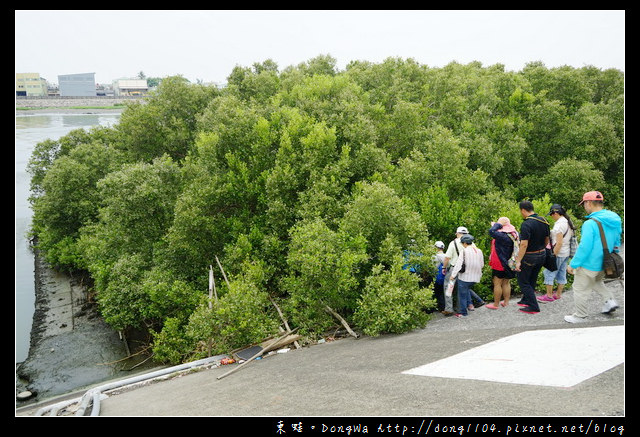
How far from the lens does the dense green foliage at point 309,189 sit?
11375 mm

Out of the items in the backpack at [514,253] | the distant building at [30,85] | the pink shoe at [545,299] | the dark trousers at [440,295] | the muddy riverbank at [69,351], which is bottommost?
the muddy riverbank at [69,351]

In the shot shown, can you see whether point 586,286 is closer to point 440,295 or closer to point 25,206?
point 440,295

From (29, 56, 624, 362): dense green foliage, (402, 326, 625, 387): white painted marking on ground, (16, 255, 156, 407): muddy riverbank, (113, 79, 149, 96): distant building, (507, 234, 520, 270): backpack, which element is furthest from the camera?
(113, 79, 149, 96): distant building

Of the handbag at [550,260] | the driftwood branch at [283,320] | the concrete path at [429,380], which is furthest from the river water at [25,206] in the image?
the handbag at [550,260]

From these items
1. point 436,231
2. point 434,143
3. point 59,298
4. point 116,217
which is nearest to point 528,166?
point 434,143

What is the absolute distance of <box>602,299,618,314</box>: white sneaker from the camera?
279 inches

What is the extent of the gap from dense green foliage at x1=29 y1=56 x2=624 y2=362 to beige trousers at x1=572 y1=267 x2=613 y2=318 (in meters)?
3.18

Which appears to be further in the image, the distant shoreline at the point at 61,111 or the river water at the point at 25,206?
the distant shoreline at the point at 61,111

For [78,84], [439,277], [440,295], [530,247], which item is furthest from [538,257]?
[78,84]

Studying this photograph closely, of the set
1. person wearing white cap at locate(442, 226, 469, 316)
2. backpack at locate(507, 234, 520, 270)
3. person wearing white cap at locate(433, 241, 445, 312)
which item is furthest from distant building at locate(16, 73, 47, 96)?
backpack at locate(507, 234, 520, 270)

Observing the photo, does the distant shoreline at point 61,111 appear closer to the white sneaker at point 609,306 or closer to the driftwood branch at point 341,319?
the driftwood branch at point 341,319

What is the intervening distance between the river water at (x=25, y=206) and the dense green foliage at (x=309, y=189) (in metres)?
3.49

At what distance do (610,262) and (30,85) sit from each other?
13923cm

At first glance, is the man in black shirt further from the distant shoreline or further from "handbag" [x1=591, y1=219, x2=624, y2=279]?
the distant shoreline
